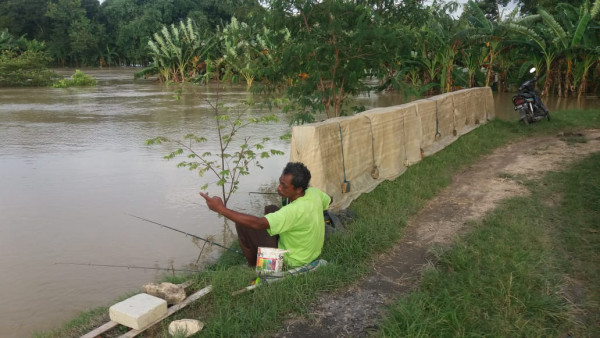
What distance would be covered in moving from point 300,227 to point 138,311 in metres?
1.40

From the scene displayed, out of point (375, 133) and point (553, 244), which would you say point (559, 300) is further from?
point (375, 133)

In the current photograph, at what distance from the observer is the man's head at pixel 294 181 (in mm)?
3998

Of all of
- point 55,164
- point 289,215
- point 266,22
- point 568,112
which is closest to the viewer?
point 289,215

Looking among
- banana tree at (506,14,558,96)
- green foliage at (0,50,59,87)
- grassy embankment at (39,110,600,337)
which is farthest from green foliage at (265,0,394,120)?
green foliage at (0,50,59,87)

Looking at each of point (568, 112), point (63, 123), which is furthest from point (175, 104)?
point (568, 112)

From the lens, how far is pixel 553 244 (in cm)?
466

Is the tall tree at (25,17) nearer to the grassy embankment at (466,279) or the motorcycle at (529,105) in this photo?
the motorcycle at (529,105)

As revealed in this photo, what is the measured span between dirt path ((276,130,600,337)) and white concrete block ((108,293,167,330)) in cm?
92

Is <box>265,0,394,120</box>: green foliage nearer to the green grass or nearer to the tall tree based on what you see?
the green grass

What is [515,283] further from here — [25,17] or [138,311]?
[25,17]

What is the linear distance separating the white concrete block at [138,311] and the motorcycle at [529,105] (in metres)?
10.8

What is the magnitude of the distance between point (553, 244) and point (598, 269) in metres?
0.59

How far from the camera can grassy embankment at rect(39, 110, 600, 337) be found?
3.29 meters

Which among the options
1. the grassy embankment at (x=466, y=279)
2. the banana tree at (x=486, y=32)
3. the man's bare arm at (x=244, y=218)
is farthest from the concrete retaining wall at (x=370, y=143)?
the banana tree at (x=486, y=32)
